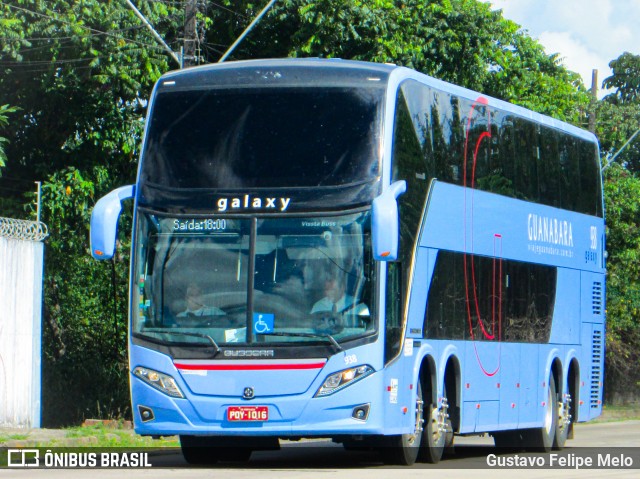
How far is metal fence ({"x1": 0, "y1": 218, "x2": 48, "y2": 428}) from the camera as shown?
21391 mm

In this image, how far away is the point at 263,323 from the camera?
1444 centimetres

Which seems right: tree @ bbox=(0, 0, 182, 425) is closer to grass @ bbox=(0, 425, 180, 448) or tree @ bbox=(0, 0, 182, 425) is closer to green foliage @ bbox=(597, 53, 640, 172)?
grass @ bbox=(0, 425, 180, 448)

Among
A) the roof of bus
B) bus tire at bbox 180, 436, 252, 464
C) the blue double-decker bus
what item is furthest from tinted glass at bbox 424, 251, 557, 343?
Answer: bus tire at bbox 180, 436, 252, 464

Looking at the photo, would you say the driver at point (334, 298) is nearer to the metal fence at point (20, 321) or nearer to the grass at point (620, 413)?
the metal fence at point (20, 321)

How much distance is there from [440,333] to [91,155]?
12826 millimetres

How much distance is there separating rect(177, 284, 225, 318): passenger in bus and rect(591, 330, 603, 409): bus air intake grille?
9.63 meters

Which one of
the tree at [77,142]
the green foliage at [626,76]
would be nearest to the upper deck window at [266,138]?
the tree at [77,142]

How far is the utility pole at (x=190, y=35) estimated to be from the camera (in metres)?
22.0

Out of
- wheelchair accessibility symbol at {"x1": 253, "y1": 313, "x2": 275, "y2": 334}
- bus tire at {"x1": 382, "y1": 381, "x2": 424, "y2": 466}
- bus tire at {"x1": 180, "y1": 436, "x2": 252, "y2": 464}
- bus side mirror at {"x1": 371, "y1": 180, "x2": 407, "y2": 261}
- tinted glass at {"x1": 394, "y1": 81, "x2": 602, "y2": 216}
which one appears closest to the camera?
bus side mirror at {"x1": 371, "y1": 180, "x2": 407, "y2": 261}

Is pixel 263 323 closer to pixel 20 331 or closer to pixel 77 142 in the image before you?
pixel 20 331

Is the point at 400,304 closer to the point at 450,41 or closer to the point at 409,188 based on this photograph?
the point at 409,188

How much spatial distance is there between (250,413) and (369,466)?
219 centimetres

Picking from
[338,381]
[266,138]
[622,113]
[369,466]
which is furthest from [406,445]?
[622,113]

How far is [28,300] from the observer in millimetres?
22062
